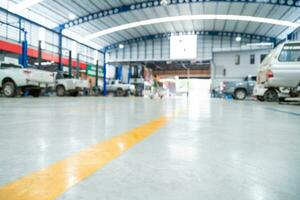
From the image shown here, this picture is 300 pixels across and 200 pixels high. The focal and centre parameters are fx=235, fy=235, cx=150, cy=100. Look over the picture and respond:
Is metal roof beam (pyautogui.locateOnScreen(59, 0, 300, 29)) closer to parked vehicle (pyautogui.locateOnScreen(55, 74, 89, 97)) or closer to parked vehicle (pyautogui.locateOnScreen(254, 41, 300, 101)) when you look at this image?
parked vehicle (pyautogui.locateOnScreen(55, 74, 89, 97))

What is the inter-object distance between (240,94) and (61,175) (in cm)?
1584

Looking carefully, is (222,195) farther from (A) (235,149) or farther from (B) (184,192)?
(A) (235,149)

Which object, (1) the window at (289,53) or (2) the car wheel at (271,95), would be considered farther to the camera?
(2) the car wheel at (271,95)

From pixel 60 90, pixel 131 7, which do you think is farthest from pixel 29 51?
pixel 131 7

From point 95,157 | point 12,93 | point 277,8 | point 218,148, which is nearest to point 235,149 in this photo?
point 218,148


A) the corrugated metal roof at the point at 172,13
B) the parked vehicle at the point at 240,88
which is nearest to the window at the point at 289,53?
the parked vehicle at the point at 240,88

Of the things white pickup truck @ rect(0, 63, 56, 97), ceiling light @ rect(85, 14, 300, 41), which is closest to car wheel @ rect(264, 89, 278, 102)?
white pickup truck @ rect(0, 63, 56, 97)

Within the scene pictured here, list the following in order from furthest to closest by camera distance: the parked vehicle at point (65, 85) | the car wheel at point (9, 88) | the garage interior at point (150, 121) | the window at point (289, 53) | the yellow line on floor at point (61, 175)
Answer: the parked vehicle at point (65, 85)
the car wheel at point (9, 88)
the window at point (289, 53)
the garage interior at point (150, 121)
the yellow line on floor at point (61, 175)

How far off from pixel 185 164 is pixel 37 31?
27817 millimetres

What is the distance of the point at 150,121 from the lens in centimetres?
329

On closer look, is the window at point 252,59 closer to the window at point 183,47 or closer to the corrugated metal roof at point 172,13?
the corrugated metal roof at point 172,13

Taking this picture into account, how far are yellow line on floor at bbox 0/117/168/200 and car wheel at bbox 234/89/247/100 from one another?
49.5 ft

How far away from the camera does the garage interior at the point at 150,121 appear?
3.43ft

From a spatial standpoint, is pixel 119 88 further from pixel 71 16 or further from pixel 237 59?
pixel 237 59
